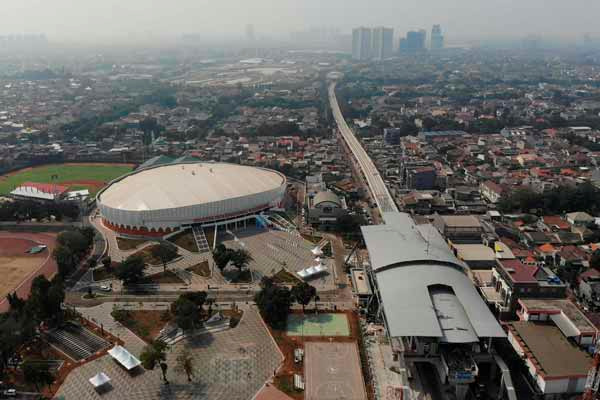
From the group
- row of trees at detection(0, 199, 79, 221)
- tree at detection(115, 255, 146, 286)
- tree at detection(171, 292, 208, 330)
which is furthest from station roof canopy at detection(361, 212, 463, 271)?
row of trees at detection(0, 199, 79, 221)

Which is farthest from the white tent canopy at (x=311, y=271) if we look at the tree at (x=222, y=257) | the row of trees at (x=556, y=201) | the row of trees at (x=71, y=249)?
the row of trees at (x=556, y=201)

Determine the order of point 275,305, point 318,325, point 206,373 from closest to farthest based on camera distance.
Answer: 1. point 206,373
2. point 275,305
3. point 318,325

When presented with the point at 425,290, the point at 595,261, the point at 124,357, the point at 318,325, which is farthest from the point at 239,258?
the point at 595,261

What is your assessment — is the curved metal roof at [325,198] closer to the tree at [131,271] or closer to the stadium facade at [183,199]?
the stadium facade at [183,199]

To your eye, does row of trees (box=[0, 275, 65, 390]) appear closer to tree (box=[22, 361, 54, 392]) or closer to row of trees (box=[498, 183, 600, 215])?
tree (box=[22, 361, 54, 392])

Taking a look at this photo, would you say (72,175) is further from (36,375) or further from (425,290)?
(425,290)

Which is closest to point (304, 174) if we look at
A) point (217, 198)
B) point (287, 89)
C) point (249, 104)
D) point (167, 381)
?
point (217, 198)
